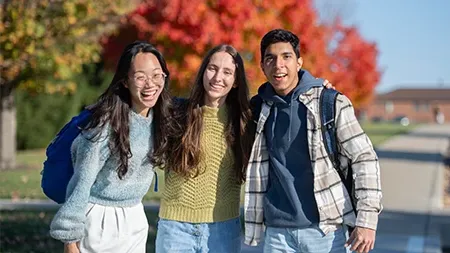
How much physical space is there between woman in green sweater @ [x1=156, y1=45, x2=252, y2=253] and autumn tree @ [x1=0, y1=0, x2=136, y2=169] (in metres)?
11.8

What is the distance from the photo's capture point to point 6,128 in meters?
18.5

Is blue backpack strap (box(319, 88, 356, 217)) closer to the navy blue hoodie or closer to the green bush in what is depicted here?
the navy blue hoodie

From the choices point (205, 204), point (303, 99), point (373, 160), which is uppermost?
point (303, 99)

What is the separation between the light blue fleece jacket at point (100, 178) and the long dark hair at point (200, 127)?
19cm

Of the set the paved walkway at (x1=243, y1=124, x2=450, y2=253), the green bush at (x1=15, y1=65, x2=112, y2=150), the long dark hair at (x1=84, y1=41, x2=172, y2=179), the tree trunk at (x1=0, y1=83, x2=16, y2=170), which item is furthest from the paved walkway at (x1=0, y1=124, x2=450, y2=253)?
the green bush at (x1=15, y1=65, x2=112, y2=150)

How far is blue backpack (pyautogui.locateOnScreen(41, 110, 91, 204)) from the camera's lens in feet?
11.6

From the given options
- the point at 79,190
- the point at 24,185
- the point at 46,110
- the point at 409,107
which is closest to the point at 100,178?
the point at 79,190

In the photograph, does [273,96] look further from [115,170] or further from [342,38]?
[342,38]

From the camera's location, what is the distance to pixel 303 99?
365cm

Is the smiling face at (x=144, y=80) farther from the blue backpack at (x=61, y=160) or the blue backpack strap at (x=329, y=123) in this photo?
the blue backpack strap at (x=329, y=123)

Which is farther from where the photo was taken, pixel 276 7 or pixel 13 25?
pixel 276 7

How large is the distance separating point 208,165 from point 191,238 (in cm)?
37

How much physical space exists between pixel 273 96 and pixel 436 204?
389 inches

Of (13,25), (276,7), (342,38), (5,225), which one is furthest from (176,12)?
(342,38)
